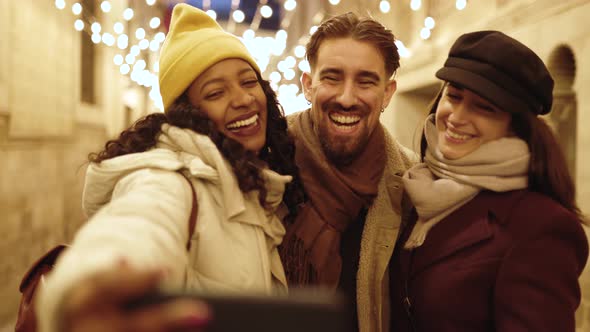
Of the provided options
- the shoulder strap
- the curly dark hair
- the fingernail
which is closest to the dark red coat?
the curly dark hair

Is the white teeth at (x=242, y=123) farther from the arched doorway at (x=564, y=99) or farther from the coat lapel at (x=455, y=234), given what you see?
the arched doorway at (x=564, y=99)

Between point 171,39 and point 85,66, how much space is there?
833 centimetres

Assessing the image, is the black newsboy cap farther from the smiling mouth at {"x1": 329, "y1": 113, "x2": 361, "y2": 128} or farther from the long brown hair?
the smiling mouth at {"x1": 329, "y1": 113, "x2": 361, "y2": 128}

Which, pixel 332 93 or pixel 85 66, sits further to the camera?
pixel 85 66

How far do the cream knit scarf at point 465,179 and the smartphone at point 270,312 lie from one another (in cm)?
122

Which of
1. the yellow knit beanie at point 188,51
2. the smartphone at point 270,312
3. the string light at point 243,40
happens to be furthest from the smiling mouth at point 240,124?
the string light at point 243,40

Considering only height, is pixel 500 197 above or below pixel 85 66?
below

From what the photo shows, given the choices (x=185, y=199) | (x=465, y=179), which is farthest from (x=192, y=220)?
(x=465, y=179)

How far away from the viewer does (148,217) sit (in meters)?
0.91

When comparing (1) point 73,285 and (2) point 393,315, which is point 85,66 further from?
(1) point 73,285

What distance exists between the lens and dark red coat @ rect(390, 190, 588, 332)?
4.66 ft

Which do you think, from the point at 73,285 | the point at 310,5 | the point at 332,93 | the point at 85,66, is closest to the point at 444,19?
the point at 332,93

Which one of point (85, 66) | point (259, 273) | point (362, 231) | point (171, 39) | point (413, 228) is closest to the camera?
point (259, 273)

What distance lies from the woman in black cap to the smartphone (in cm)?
104
